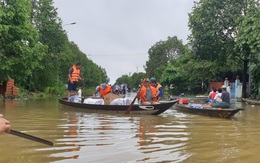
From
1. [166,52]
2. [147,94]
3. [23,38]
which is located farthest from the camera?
[166,52]

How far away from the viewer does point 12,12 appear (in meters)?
21.5

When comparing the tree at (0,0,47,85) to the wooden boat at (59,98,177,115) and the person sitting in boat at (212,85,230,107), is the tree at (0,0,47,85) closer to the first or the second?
the wooden boat at (59,98,177,115)

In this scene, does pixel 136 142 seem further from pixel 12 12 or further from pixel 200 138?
pixel 12 12

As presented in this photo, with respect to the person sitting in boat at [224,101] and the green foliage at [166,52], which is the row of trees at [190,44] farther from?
the green foliage at [166,52]

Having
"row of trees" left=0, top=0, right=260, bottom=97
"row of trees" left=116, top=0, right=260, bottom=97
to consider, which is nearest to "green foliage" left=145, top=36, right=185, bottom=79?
"row of trees" left=0, top=0, right=260, bottom=97

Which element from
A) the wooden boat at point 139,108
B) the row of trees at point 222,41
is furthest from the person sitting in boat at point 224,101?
the row of trees at point 222,41

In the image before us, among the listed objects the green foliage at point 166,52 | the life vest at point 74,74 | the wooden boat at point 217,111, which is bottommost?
the wooden boat at point 217,111

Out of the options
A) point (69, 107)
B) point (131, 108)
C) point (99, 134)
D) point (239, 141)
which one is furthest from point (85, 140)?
point (69, 107)

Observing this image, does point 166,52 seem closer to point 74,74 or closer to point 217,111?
point 74,74

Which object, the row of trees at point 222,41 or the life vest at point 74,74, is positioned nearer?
the life vest at point 74,74

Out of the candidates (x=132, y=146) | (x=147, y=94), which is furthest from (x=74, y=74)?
(x=132, y=146)

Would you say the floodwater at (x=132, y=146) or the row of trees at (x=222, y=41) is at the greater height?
the row of trees at (x=222, y=41)

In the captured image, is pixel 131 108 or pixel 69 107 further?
pixel 69 107

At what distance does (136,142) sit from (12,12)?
17.9m
